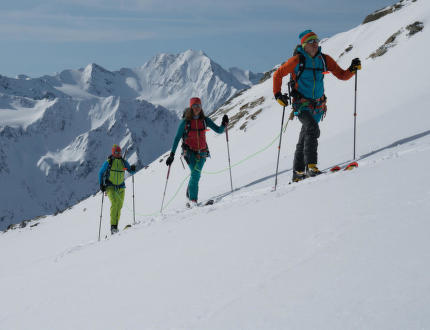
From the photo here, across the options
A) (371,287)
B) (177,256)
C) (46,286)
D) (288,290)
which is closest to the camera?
(371,287)

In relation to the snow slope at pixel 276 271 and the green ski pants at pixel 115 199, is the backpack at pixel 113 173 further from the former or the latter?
the snow slope at pixel 276 271

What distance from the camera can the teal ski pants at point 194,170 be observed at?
1034 centimetres

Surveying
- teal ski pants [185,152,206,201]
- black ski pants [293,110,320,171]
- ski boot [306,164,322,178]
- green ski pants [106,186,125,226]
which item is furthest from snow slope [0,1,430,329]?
green ski pants [106,186,125,226]

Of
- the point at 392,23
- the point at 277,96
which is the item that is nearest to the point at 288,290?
the point at 277,96

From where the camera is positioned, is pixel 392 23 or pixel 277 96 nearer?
pixel 277 96

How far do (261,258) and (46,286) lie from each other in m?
3.37

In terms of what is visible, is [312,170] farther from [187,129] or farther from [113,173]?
[113,173]

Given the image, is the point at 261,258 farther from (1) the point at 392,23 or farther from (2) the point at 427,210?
(1) the point at 392,23

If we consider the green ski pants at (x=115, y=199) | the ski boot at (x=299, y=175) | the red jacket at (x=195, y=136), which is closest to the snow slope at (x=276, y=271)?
the ski boot at (x=299, y=175)

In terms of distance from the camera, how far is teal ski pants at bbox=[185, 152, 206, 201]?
33.9 ft

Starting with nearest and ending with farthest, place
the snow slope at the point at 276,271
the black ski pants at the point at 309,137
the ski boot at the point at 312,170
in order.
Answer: the snow slope at the point at 276,271, the ski boot at the point at 312,170, the black ski pants at the point at 309,137

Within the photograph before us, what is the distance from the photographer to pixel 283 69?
24.1ft

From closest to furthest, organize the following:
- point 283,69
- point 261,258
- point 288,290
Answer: point 288,290, point 261,258, point 283,69

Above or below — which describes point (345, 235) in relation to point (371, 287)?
above
